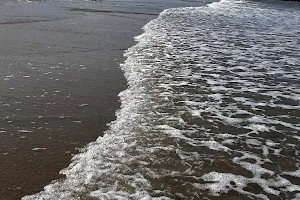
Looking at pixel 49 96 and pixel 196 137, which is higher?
pixel 49 96

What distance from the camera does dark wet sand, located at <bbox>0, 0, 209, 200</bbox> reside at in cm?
396

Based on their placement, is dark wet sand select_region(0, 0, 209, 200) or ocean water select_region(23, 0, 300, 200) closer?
ocean water select_region(23, 0, 300, 200)

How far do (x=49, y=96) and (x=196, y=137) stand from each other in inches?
108

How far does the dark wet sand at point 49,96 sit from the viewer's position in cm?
396

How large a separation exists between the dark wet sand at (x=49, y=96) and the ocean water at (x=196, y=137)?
26cm

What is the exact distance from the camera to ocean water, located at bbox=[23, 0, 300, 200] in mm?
3711

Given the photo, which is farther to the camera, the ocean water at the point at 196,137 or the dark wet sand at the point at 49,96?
the dark wet sand at the point at 49,96

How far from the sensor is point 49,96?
19.7ft

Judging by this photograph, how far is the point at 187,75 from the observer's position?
802 cm

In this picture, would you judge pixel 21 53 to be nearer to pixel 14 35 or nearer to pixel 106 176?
pixel 14 35

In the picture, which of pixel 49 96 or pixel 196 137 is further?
pixel 49 96

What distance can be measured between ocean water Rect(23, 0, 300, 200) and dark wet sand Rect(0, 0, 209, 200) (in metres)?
0.26

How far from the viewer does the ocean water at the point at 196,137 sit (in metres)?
3.71

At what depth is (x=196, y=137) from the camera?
4.92 m
